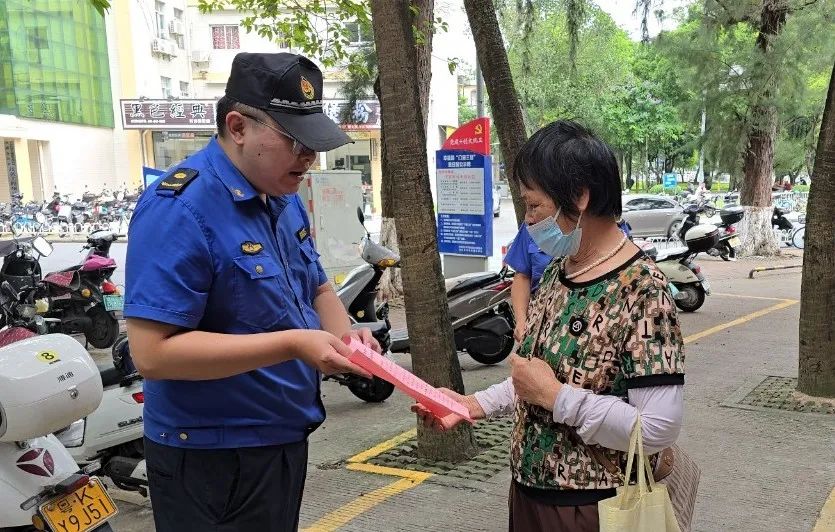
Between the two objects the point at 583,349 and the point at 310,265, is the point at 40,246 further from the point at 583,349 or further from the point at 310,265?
the point at 583,349

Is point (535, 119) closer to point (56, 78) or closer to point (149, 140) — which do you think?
point (149, 140)

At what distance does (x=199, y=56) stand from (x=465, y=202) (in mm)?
27447

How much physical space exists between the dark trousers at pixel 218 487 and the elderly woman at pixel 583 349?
442mm

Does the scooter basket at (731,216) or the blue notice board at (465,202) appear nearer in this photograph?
the blue notice board at (465,202)

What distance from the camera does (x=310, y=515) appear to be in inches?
151

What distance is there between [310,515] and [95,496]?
47.9 inches

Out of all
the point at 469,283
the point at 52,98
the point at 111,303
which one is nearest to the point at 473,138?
the point at 469,283

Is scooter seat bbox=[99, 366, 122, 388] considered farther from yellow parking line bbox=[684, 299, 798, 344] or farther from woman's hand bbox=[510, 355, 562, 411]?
yellow parking line bbox=[684, 299, 798, 344]

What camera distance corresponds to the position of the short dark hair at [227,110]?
1757 mm

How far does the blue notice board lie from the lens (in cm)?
951

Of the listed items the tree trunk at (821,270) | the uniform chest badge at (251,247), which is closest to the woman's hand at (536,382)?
the uniform chest badge at (251,247)

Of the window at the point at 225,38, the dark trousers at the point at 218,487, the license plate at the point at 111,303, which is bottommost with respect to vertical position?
the license plate at the point at 111,303

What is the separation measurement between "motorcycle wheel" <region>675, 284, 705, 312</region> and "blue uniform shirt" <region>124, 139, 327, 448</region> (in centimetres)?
886

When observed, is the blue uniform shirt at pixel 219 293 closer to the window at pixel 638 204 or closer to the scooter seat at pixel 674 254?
the scooter seat at pixel 674 254
